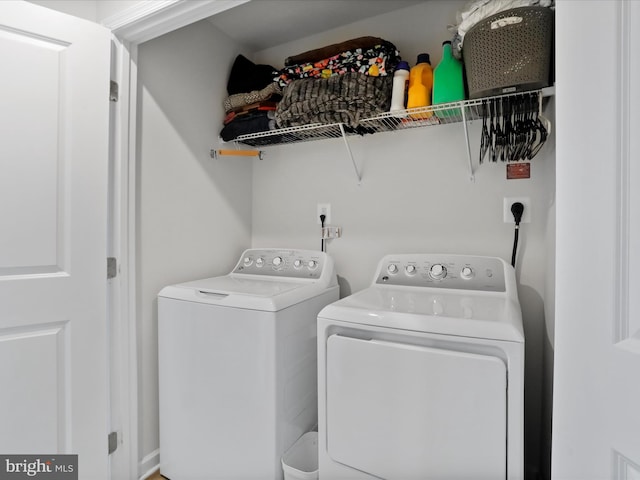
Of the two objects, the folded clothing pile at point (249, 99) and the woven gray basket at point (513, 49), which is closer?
the woven gray basket at point (513, 49)

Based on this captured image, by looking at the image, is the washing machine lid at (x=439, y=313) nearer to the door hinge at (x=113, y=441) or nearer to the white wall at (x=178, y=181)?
the white wall at (x=178, y=181)

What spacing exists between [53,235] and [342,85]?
4.60 feet

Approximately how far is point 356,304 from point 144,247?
1107 millimetres

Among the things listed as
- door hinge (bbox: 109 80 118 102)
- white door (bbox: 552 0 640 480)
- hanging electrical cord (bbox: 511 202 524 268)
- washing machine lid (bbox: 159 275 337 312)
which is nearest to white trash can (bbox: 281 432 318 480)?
washing machine lid (bbox: 159 275 337 312)

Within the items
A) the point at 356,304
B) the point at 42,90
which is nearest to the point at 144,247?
the point at 42,90

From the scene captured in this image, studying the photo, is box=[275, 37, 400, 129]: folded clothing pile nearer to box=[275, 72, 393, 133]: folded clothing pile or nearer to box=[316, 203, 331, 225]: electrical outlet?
box=[275, 72, 393, 133]: folded clothing pile

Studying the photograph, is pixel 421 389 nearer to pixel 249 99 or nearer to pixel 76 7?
pixel 249 99

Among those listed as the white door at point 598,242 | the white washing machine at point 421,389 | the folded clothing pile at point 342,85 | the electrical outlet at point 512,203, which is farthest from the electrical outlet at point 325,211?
the white door at point 598,242

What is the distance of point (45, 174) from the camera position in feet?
4.39

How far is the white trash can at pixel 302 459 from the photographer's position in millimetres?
1409

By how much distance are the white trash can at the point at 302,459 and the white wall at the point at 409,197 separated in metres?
0.82

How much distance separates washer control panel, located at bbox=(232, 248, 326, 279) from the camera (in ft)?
6.33

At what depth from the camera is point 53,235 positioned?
1.37 m

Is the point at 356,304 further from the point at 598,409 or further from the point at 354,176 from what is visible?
the point at 354,176
